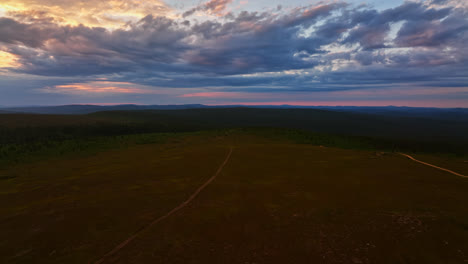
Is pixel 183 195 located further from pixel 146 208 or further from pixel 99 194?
pixel 99 194

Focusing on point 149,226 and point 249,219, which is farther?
point 249,219

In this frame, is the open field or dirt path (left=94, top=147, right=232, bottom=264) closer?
the open field

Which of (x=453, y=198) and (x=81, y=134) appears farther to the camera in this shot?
(x=81, y=134)

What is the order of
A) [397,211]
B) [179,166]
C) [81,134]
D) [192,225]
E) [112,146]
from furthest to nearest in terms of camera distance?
1. [81,134]
2. [112,146]
3. [179,166]
4. [397,211]
5. [192,225]

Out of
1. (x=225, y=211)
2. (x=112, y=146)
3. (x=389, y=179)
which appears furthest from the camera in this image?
(x=112, y=146)

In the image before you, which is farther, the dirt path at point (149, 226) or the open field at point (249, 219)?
the dirt path at point (149, 226)

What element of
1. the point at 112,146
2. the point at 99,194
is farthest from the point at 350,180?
the point at 112,146
